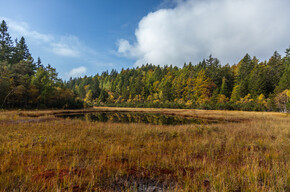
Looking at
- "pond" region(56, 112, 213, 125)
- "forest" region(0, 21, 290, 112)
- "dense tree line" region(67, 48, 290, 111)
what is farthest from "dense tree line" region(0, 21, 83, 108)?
"dense tree line" region(67, 48, 290, 111)

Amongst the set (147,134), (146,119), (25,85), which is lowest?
(146,119)

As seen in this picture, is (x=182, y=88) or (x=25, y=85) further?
(x=182, y=88)

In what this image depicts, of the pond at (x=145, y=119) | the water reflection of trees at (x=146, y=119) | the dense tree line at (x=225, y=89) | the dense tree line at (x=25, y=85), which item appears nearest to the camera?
the pond at (x=145, y=119)

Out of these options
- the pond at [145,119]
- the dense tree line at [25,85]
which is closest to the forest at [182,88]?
the dense tree line at [25,85]

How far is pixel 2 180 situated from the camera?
2791 mm

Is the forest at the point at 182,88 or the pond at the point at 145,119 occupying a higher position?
the forest at the point at 182,88

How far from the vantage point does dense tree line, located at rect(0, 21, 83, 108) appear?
2953 cm

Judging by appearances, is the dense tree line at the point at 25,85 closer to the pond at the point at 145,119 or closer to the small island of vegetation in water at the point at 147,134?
the small island of vegetation in water at the point at 147,134

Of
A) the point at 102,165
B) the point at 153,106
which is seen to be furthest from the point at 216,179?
the point at 153,106

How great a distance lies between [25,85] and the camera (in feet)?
109

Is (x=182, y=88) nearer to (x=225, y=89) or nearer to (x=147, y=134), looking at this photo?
(x=225, y=89)

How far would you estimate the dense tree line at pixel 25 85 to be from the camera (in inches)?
1163

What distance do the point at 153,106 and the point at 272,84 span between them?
47.9 metres

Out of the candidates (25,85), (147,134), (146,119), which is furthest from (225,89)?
(25,85)
